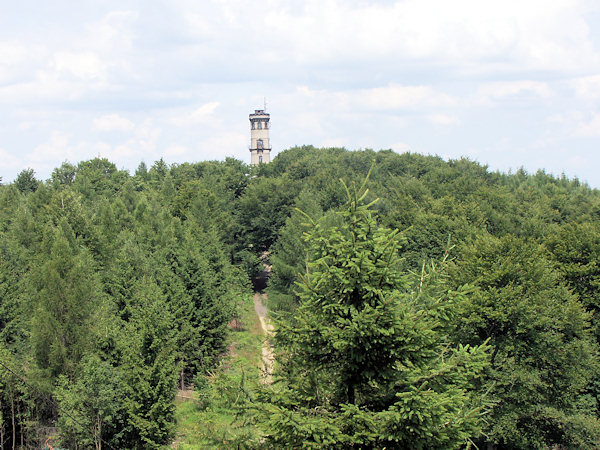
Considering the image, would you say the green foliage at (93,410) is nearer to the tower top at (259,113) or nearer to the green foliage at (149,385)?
the green foliage at (149,385)

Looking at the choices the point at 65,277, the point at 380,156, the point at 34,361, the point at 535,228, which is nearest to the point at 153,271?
the point at 65,277

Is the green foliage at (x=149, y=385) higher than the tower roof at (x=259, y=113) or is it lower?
lower

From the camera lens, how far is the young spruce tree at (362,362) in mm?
8109

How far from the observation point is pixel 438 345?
9320mm

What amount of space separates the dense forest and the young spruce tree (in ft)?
0.13

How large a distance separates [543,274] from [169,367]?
1809cm

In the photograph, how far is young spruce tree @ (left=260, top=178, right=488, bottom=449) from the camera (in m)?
8.11

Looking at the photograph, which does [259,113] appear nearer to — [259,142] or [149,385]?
[259,142]

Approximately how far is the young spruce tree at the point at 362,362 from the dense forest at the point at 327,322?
38mm

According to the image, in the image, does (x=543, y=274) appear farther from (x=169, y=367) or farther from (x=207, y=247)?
(x=207, y=247)

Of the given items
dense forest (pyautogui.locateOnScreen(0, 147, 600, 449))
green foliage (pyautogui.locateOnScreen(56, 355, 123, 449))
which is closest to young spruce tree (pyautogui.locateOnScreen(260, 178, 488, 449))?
dense forest (pyautogui.locateOnScreen(0, 147, 600, 449))

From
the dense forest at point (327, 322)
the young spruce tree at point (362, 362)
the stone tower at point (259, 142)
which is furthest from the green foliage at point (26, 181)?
the young spruce tree at point (362, 362)

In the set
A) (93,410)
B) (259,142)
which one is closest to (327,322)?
(93,410)

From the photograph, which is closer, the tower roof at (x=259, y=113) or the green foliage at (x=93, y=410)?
the green foliage at (x=93, y=410)
